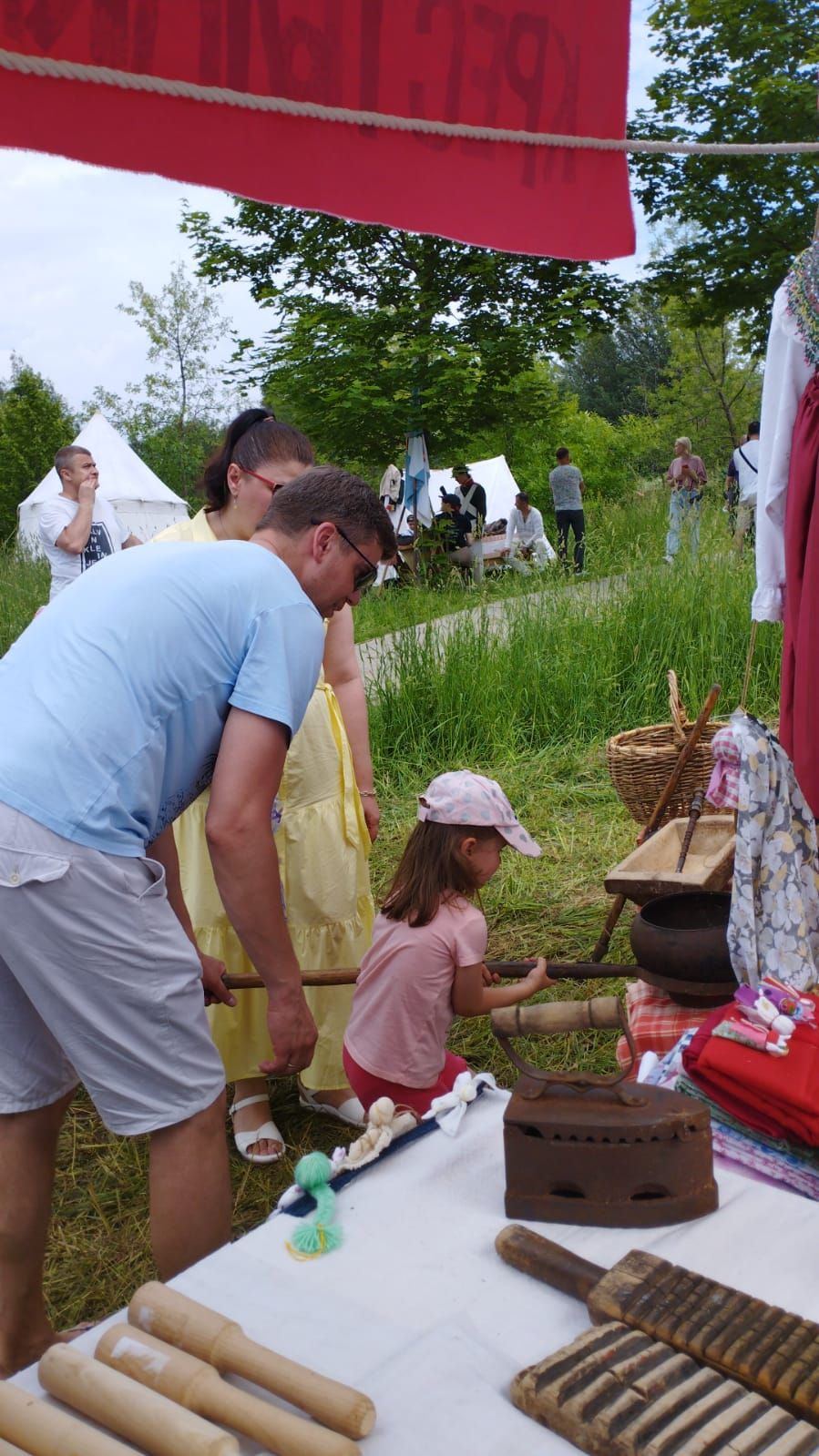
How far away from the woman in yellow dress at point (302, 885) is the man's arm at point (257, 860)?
0.96 metres

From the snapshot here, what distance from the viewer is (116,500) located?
18.6 m

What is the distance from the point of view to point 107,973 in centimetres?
187

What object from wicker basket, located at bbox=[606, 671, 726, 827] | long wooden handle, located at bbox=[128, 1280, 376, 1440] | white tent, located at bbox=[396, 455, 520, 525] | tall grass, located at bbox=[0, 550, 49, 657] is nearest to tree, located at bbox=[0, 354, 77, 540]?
white tent, located at bbox=[396, 455, 520, 525]

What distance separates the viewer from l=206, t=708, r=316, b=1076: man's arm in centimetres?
194

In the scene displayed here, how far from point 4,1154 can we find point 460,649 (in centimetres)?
498

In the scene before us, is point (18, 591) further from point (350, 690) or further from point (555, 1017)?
point (555, 1017)

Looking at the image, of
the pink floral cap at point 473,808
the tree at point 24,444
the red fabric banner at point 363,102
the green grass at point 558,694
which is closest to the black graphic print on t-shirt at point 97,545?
the green grass at point 558,694

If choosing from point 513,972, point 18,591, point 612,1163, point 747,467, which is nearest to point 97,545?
point 18,591

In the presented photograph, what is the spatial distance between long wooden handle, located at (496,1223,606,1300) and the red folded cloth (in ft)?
2.22

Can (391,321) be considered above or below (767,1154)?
above

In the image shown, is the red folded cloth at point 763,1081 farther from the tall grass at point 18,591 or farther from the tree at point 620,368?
the tree at point 620,368

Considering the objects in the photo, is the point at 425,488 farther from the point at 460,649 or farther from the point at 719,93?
the point at 460,649

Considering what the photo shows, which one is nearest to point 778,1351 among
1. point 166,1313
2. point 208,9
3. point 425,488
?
point 166,1313

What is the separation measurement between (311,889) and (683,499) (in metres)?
6.95
